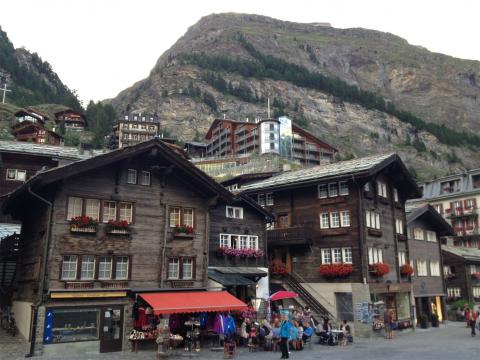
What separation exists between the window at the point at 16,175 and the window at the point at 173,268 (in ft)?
70.3

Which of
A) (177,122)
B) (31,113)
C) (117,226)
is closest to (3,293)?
(117,226)

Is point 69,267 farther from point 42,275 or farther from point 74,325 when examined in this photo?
point 74,325

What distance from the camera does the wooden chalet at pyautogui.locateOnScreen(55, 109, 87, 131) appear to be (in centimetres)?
11975

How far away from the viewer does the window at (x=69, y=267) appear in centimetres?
2311

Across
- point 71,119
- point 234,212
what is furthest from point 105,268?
point 71,119

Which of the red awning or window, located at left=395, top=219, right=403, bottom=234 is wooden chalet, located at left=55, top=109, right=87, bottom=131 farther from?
the red awning

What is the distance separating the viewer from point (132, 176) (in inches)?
1041

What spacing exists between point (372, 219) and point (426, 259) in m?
12.3

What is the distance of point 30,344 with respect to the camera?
21953 millimetres

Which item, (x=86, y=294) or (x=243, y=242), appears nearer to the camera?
(x=86, y=294)

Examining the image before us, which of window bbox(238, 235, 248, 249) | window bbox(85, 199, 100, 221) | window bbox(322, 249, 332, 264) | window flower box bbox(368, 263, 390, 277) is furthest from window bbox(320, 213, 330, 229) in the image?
A: window bbox(85, 199, 100, 221)

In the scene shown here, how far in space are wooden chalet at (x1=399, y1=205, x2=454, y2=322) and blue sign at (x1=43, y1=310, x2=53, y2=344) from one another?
1156 inches

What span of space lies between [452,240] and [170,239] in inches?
2521

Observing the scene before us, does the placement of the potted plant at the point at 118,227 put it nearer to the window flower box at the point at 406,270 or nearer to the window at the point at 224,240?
the window at the point at 224,240
